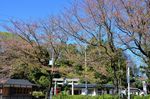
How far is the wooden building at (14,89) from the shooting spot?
4209 centimetres

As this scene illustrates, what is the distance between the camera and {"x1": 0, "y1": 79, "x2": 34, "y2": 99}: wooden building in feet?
138

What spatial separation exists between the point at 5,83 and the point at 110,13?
25.4 meters

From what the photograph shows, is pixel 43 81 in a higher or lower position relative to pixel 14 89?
higher

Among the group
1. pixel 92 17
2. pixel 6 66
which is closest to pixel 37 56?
pixel 6 66

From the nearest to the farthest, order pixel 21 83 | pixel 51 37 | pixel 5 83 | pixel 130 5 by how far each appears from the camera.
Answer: pixel 130 5
pixel 51 37
pixel 5 83
pixel 21 83

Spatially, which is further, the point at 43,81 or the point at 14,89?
the point at 43,81

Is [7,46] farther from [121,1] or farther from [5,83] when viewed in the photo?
[121,1]

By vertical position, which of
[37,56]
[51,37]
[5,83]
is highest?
[51,37]

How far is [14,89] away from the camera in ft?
145

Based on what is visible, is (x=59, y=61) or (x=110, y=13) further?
(x=59, y=61)

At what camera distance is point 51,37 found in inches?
1321

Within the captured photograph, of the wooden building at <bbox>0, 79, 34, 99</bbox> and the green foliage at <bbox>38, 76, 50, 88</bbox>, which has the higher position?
the green foliage at <bbox>38, 76, 50, 88</bbox>

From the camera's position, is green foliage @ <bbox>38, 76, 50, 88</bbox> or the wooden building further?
green foliage @ <bbox>38, 76, 50, 88</bbox>

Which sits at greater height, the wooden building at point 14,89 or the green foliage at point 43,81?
the green foliage at point 43,81
